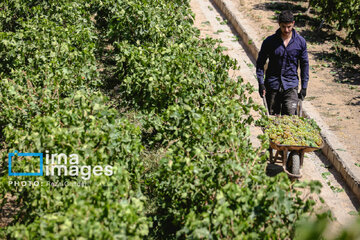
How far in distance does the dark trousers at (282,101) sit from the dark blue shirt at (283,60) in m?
0.08

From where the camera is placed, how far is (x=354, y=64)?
10.2 m

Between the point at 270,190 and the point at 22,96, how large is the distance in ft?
9.97

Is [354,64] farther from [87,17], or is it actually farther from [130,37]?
[87,17]

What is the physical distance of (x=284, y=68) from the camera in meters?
5.94

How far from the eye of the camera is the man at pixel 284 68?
19.1 feet

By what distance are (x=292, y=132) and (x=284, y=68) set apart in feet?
3.51

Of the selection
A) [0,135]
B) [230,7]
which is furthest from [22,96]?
[230,7]

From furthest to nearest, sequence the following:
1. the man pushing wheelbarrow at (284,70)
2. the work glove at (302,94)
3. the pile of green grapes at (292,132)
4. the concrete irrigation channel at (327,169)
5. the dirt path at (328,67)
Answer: the dirt path at (328,67)
the work glove at (302,94)
the man pushing wheelbarrow at (284,70)
the concrete irrigation channel at (327,169)
the pile of green grapes at (292,132)

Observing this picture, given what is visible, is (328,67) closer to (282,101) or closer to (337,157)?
(337,157)

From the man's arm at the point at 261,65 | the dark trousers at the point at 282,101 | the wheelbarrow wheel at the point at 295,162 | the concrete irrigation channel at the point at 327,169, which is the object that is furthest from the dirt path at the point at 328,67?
the man's arm at the point at 261,65

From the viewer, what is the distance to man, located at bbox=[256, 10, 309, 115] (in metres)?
5.84

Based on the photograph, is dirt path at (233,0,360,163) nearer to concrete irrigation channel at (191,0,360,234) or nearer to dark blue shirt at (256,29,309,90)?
concrete irrigation channel at (191,0,360,234)

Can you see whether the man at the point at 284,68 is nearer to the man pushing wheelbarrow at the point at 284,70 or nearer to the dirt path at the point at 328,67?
the man pushing wheelbarrow at the point at 284,70

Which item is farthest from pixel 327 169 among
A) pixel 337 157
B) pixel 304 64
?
pixel 304 64
